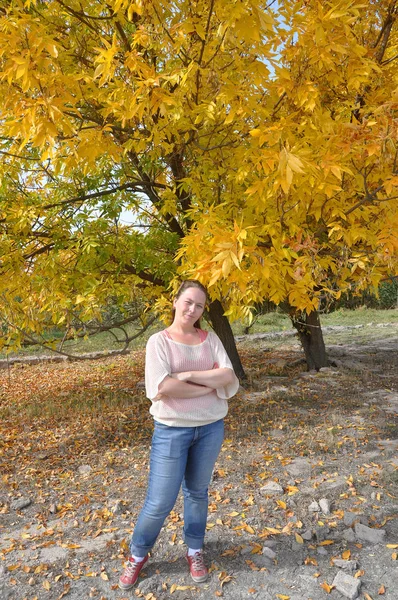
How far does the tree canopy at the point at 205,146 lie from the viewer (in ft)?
9.41

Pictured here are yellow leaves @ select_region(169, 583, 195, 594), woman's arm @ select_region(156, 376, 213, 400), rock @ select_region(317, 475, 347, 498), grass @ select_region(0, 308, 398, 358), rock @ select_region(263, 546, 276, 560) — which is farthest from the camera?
grass @ select_region(0, 308, 398, 358)

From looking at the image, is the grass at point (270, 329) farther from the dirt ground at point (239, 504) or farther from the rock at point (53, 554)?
the rock at point (53, 554)

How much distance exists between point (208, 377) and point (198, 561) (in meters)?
1.12

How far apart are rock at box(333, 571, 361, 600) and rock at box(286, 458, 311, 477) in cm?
142

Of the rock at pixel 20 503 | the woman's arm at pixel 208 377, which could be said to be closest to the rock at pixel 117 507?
the rock at pixel 20 503

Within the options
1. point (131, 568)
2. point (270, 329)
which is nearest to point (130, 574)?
point (131, 568)

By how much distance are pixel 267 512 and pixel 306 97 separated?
9.25ft

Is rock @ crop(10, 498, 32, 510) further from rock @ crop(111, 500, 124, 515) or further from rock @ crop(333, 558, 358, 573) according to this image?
rock @ crop(333, 558, 358, 573)

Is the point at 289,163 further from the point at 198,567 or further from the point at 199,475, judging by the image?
the point at 198,567

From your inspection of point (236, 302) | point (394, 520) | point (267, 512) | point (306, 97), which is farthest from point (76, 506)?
point (306, 97)

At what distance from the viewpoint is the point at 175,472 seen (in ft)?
8.41

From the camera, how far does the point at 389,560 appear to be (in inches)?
115

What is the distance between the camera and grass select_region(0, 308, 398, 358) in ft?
A: 39.7

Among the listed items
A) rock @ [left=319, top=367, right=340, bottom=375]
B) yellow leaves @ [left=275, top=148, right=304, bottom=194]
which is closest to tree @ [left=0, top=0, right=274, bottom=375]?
yellow leaves @ [left=275, top=148, right=304, bottom=194]
